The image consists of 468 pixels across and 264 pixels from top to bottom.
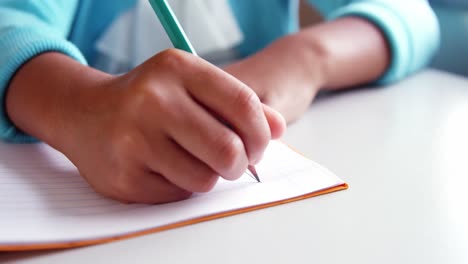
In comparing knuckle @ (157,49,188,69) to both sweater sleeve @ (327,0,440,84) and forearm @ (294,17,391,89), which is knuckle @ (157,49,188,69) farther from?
sweater sleeve @ (327,0,440,84)

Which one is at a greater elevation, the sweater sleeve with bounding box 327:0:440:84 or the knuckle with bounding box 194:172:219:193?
the knuckle with bounding box 194:172:219:193

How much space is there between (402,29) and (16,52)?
1.33ft

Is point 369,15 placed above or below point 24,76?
below

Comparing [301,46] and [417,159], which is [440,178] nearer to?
[417,159]

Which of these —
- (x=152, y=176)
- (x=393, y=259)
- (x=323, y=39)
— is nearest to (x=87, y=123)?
(x=152, y=176)

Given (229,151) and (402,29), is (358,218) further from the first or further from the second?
(402,29)

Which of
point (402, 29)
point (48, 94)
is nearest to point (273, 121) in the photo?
point (48, 94)

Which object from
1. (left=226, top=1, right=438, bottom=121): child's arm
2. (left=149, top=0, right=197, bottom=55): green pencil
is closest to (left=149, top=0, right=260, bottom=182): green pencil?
(left=149, top=0, right=197, bottom=55): green pencil

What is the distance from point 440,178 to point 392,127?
11cm

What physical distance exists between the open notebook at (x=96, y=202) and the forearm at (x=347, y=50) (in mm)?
190

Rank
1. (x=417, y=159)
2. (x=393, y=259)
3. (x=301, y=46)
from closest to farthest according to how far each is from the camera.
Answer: (x=393, y=259)
(x=417, y=159)
(x=301, y=46)

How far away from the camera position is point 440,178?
14.1 inches

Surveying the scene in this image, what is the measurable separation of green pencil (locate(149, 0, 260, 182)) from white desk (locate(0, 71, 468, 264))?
57mm

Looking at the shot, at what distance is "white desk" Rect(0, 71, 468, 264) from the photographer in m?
0.27
